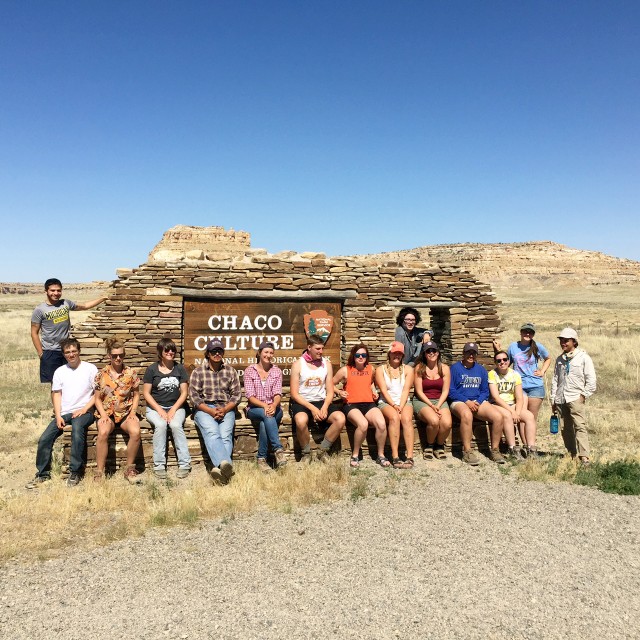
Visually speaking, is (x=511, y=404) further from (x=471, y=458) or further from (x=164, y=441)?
(x=164, y=441)

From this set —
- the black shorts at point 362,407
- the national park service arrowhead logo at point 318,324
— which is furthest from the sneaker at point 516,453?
the national park service arrowhead logo at point 318,324

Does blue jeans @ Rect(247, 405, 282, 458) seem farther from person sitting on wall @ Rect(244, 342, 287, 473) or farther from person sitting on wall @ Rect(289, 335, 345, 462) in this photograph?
person sitting on wall @ Rect(289, 335, 345, 462)

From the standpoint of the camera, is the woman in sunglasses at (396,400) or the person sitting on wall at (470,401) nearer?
the woman in sunglasses at (396,400)

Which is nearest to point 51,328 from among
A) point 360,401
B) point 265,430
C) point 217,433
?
point 217,433

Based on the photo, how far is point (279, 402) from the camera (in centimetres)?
697

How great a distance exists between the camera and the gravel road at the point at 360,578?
3.53 meters

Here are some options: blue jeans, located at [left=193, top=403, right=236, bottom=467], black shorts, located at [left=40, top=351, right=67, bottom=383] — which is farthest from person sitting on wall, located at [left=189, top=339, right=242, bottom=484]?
black shorts, located at [left=40, top=351, right=67, bottom=383]

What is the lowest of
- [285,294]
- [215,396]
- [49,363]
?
[215,396]

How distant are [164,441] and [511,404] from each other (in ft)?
15.6

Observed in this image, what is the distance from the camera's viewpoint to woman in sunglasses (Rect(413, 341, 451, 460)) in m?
7.17

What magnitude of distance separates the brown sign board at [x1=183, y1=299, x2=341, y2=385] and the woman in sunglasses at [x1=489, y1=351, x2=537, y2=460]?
2.34 metres

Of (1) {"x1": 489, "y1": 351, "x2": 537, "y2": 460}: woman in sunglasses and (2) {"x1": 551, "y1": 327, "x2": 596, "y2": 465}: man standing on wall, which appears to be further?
(1) {"x1": 489, "y1": 351, "x2": 537, "y2": 460}: woman in sunglasses

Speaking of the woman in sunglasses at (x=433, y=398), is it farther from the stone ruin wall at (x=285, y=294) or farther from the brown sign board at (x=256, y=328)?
the brown sign board at (x=256, y=328)

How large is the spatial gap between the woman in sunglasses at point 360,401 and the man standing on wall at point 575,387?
97.0 inches
